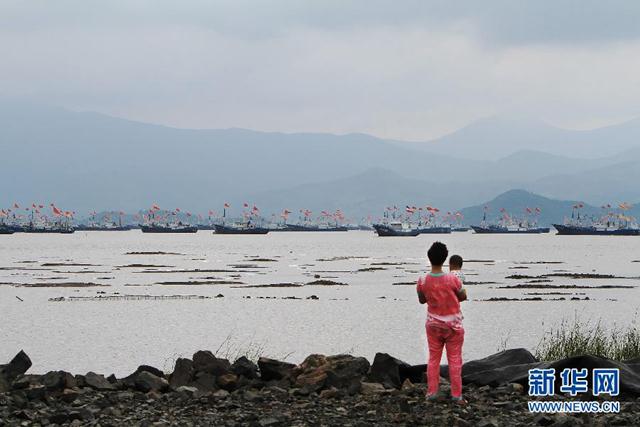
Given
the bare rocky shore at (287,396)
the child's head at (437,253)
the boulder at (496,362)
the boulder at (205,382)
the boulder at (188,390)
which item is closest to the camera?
the child's head at (437,253)

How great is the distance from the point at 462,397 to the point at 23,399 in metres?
6.80

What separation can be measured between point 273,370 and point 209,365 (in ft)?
3.76

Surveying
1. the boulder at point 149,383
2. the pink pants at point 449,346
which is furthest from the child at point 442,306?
the boulder at point 149,383

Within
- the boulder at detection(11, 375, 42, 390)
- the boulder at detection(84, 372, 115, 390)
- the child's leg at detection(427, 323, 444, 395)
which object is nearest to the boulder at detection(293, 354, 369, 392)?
the child's leg at detection(427, 323, 444, 395)

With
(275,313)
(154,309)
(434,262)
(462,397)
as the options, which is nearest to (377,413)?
(462,397)

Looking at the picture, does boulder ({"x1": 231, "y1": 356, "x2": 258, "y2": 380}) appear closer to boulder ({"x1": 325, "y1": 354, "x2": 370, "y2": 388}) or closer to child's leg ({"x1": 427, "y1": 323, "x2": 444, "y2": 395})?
boulder ({"x1": 325, "y1": 354, "x2": 370, "y2": 388})

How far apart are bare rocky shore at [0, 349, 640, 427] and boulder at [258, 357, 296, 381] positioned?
0.06 ft

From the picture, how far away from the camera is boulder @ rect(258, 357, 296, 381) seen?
642 inches

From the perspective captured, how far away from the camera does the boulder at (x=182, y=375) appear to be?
16.2 metres

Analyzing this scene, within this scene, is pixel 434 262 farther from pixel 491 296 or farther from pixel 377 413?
pixel 491 296

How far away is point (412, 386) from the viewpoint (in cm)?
1516

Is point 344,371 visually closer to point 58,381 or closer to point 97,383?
point 97,383

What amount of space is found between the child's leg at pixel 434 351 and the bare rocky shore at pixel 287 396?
0.31 m

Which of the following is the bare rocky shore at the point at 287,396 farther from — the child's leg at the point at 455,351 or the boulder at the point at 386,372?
the child's leg at the point at 455,351
